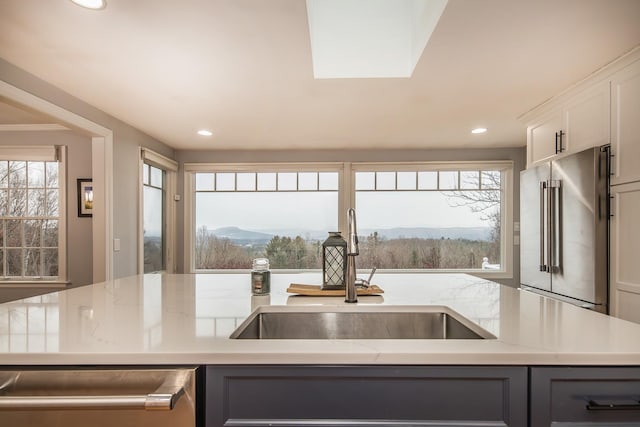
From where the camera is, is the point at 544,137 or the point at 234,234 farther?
the point at 234,234

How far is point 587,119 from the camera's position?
2.52 m

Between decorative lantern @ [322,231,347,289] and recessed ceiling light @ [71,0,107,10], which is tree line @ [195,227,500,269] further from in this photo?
recessed ceiling light @ [71,0,107,10]

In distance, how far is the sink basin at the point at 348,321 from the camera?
1.27m

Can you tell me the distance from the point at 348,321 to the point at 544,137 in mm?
2802

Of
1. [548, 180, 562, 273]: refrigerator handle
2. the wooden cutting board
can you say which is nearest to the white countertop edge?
the wooden cutting board

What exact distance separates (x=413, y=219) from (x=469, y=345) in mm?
4395

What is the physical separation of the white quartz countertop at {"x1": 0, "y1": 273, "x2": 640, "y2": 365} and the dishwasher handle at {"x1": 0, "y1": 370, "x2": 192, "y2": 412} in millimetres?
64

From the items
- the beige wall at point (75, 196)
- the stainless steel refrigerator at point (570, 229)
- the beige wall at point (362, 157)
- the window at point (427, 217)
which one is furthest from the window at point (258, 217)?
the stainless steel refrigerator at point (570, 229)

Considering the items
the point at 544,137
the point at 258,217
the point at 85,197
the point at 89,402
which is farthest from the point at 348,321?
the point at 258,217

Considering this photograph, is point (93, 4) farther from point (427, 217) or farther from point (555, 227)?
point (427, 217)

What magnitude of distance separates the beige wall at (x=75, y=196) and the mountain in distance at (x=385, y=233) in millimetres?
1637

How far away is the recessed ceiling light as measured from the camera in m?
1.61

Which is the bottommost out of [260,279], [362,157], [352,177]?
[260,279]

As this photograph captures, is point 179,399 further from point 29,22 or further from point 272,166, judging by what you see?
point 272,166
